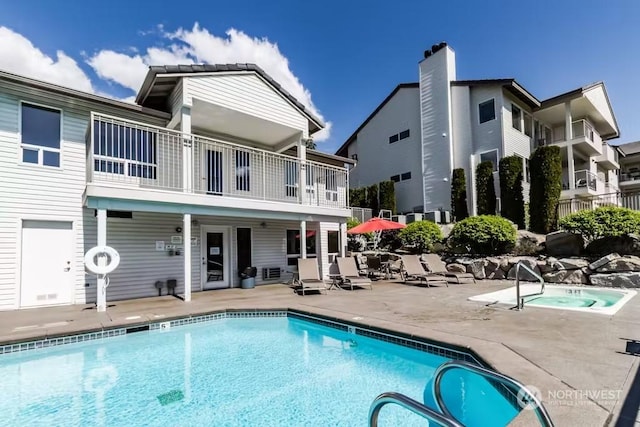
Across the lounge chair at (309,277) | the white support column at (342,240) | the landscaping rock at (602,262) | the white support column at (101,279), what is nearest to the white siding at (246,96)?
the white support column at (101,279)

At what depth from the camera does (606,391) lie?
3.01m

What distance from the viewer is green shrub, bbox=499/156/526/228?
52.2 ft

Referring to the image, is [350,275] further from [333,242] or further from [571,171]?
[571,171]

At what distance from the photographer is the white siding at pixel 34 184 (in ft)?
25.8

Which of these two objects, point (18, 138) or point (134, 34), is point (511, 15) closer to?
point (134, 34)

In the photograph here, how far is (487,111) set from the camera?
18.4 metres

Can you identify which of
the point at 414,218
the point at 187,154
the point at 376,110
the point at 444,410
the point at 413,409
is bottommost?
the point at 444,410

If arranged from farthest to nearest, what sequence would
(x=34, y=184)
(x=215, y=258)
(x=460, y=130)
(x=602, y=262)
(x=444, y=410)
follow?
(x=460, y=130) < (x=215, y=258) < (x=602, y=262) < (x=34, y=184) < (x=444, y=410)

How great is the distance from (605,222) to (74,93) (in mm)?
15600

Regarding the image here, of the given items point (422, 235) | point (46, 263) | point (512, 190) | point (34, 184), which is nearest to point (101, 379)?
point (46, 263)

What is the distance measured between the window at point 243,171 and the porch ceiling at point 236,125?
2.66 ft

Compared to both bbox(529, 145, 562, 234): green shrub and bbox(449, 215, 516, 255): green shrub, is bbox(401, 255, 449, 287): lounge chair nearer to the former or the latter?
bbox(449, 215, 516, 255): green shrub

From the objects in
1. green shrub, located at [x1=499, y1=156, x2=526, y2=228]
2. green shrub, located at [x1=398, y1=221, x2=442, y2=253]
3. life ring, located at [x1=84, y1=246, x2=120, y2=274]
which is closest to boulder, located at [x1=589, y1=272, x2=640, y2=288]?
green shrub, located at [x1=398, y1=221, x2=442, y2=253]

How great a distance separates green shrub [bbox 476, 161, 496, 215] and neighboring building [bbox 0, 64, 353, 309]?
28.6 feet
